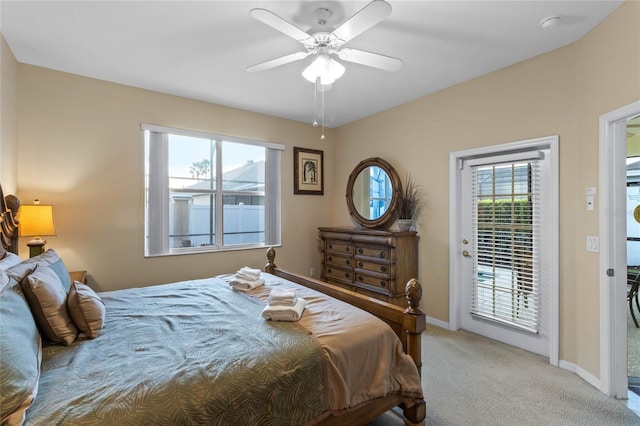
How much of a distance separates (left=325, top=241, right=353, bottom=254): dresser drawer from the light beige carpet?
1521 mm

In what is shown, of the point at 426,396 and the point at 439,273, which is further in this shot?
the point at 439,273

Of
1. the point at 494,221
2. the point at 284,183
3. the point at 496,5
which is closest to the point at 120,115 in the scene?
the point at 284,183

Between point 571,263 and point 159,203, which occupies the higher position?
point 159,203

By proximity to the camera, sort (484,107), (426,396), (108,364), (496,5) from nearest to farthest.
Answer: (108,364) → (496,5) → (426,396) → (484,107)

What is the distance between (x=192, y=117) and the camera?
12.4 ft

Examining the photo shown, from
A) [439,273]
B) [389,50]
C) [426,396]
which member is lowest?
[426,396]

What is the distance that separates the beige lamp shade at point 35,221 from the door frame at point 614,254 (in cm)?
440

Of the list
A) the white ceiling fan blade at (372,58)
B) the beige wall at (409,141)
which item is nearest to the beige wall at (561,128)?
the beige wall at (409,141)

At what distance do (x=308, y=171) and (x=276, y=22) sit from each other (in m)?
3.06

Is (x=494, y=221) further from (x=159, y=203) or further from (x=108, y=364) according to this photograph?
(x=159, y=203)

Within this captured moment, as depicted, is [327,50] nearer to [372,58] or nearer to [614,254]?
[372,58]

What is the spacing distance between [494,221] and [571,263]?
2.44 feet

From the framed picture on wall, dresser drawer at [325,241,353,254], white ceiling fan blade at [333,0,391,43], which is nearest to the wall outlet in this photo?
white ceiling fan blade at [333,0,391,43]

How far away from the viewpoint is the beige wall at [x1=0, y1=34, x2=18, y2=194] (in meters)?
2.39
